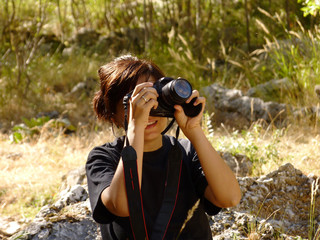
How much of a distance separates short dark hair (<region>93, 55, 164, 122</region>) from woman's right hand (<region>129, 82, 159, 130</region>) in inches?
8.8

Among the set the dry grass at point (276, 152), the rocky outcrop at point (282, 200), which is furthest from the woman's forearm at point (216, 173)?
the dry grass at point (276, 152)

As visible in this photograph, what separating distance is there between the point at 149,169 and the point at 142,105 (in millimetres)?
368

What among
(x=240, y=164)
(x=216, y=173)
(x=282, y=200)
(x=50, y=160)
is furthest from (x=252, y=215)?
(x=50, y=160)

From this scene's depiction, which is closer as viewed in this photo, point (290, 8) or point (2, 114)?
point (2, 114)

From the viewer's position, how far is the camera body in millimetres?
1607

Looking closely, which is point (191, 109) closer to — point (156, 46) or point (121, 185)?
point (121, 185)

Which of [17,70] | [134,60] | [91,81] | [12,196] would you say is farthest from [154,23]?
[134,60]

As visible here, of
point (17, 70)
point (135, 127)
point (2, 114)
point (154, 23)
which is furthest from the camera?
point (154, 23)

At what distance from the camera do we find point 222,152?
3.36m

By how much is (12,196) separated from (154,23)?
5415mm

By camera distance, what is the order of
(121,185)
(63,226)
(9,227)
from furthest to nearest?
1. (9,227)
2. (63,226)
3. (121,185)

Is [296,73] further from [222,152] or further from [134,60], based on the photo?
[134,60]

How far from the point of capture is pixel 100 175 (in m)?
1.74

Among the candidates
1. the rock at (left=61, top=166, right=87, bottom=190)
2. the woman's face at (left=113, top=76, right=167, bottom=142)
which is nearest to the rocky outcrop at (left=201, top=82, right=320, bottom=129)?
the rock at (left=61, top=166, right=87, bottom=190)
